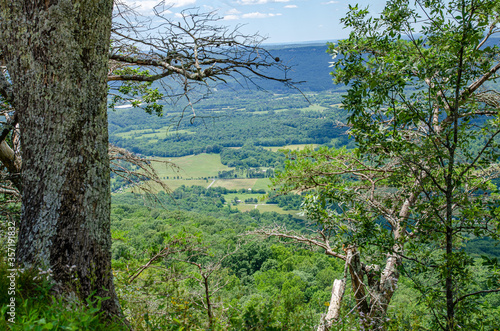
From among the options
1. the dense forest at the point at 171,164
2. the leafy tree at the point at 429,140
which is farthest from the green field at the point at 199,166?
the leafy tree at the point at 429,140

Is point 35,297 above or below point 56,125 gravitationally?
below

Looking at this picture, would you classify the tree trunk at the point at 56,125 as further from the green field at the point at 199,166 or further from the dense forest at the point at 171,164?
the green field at the point at 199,166

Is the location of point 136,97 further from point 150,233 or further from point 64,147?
point 150,233

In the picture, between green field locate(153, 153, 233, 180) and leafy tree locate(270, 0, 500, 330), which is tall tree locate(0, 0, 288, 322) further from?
green field locate(153, 153, 233, 180)

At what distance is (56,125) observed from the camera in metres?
1.67

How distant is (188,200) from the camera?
53.8 m

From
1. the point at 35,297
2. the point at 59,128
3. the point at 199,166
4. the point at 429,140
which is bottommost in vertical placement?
the point at 199,166

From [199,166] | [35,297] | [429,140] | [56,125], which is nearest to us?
[35,297]

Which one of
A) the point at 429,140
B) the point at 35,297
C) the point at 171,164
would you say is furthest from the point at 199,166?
the point at 35,297

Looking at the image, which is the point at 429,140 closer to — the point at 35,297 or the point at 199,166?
the point at 35,297

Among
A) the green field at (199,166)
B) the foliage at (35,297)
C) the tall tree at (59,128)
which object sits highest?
the tall tree at (59,128)

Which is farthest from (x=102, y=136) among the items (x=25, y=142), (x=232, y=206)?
(x=232, y=206)

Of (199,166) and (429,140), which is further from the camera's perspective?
(199,166)

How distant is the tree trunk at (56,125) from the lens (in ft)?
5.43
